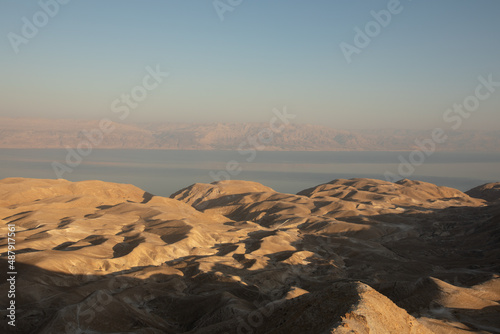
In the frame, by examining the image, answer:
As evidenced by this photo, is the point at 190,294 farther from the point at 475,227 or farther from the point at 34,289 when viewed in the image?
the point at 475,227

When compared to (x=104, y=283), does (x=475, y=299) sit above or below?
above

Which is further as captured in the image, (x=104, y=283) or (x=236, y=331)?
(x=104, y=283)

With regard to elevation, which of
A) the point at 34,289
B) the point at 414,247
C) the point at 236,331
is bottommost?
the point at 414,247

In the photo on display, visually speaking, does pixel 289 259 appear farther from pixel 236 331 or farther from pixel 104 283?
pixel 236 331

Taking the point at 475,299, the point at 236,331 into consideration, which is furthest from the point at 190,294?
the point at 475,299

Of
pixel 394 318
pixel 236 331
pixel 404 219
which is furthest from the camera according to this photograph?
pixel 404 219

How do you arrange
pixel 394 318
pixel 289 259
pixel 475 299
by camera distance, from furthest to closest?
pixel 289 259
pixel 475 299
pixel 394 318

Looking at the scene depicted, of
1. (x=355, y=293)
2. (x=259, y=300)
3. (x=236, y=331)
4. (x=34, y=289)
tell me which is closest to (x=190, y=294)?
(x=259, y=300)
